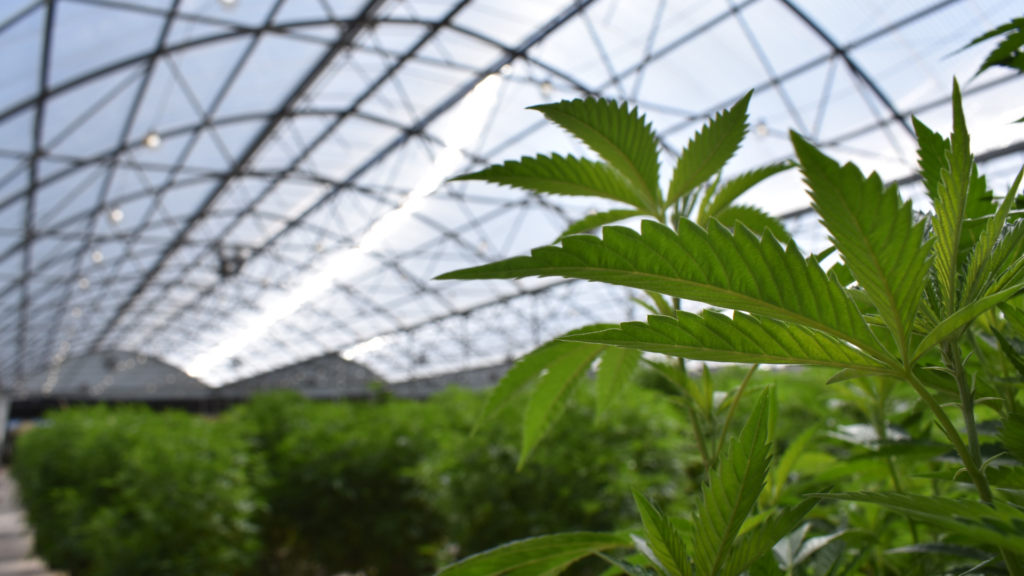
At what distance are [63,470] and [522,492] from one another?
283 inches

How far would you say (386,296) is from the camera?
22.2 m

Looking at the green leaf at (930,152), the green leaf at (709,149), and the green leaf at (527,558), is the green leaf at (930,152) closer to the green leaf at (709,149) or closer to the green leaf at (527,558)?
the green leaf at (709,149)

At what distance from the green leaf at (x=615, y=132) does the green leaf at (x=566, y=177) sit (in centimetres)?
3

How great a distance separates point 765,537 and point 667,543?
96 millimetres

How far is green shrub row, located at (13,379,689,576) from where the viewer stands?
2.97 metres

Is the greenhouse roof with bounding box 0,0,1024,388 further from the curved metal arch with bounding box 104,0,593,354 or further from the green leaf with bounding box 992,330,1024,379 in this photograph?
the green leaf with bounding box 992,330,1024,379

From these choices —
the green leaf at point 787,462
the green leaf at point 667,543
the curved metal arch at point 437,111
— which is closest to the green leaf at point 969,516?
the green leaf at point 667,543

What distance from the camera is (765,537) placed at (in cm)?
56

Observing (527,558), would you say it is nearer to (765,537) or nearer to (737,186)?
(765,537)

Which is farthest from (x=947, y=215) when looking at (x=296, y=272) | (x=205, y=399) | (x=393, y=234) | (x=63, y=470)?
(x=205, y=399)

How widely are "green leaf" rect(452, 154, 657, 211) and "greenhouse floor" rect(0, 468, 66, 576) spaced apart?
8.96 m

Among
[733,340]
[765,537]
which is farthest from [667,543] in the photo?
[733,340]

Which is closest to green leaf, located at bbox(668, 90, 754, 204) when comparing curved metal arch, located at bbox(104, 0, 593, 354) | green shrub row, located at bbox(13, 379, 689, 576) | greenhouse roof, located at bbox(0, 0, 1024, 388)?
green shrub row, located at bbox(13, 379, 689, 576)

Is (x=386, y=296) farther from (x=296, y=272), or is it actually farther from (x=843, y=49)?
(x=843, y=49)
